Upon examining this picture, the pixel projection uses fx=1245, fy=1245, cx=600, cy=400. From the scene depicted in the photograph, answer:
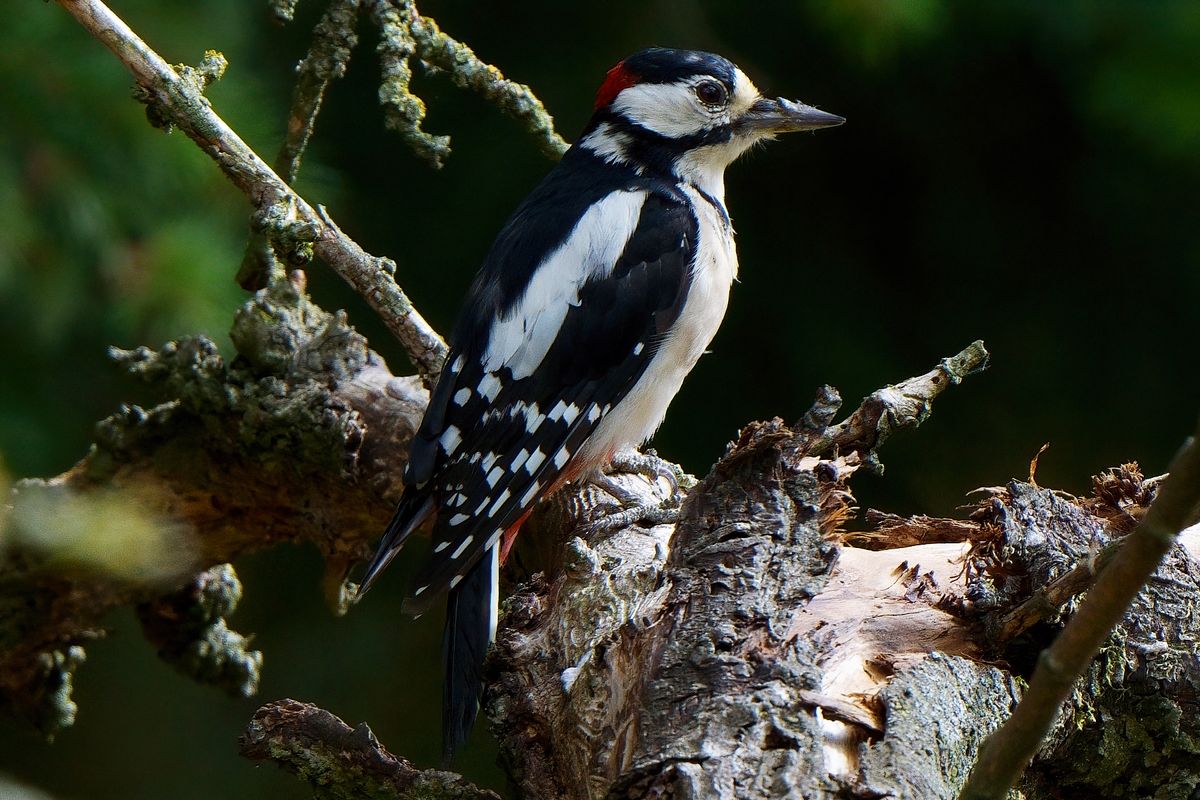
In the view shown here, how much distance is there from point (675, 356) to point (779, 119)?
53cm

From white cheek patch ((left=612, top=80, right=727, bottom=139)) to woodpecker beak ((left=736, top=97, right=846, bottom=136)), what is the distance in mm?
50

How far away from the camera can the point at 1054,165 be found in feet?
10.6

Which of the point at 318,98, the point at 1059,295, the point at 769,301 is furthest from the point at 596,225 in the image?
the point at 1059,295

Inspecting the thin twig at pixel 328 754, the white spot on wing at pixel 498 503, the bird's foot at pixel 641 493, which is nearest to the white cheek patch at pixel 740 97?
the bird's foot at pixel 641 493

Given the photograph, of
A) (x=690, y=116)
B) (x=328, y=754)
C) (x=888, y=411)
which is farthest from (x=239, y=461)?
(x=888, y=411)

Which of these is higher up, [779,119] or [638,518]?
[779,119]

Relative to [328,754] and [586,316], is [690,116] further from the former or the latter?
[328,754]

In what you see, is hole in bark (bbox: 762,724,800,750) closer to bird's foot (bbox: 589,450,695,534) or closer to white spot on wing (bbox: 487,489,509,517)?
bird's foot (bbox: 589,450,695,534)

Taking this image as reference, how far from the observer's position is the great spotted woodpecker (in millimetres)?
1920

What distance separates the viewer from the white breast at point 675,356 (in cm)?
213

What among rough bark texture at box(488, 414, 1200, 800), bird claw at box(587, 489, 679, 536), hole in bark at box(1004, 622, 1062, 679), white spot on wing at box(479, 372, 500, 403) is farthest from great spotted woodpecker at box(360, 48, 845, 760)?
hole in bark at box(1004, 622, 1062, 679)

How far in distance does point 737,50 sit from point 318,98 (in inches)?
54.6

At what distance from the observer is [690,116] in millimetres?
2373

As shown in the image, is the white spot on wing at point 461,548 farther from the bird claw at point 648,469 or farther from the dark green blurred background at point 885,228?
the dark green blurred background at point 885,228
